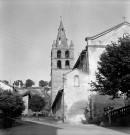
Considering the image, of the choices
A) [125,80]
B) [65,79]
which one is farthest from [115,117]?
[65,79]

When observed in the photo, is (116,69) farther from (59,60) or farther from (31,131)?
(59,60)

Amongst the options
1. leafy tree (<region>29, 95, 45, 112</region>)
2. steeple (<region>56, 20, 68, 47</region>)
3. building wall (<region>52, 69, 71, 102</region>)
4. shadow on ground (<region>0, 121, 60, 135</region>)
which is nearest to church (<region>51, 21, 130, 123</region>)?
shadow on ground (<region>0, 121, 60, 135</region>)

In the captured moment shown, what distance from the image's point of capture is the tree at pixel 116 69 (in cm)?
1909

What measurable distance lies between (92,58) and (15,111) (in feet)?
42.5

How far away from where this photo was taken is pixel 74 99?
97.3ft

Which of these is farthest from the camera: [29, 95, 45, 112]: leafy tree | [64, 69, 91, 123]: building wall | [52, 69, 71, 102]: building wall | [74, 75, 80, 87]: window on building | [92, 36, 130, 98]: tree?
[29, 95, 45, 112]: leafy tree

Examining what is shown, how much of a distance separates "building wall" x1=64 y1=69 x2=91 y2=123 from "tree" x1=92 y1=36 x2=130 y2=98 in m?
9.08

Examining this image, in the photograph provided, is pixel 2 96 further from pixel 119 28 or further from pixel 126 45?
pixel 119 28

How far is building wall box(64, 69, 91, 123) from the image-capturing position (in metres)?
29.4

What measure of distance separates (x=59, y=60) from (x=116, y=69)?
38.1m

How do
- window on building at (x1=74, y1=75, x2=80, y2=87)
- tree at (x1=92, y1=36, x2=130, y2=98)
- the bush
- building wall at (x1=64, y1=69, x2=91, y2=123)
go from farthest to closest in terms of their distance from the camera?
window on building at (x1=74, y1=75, x2=80, y2=87) → building wall at (x1=64, y1=69, x2=91, y2=123) → the bush → tree at (x1=92, y1=36, x2=130, y2=98)

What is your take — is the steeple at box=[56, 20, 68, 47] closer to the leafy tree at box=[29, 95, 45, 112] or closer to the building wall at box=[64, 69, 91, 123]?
the leafy tree at box=[29, 95, 45, 112]

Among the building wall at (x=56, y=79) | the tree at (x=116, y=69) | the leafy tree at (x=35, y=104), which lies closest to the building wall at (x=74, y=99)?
the tree at (x=116, y=69)

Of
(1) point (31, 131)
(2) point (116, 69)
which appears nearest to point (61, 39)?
(2) point (116, 69)
